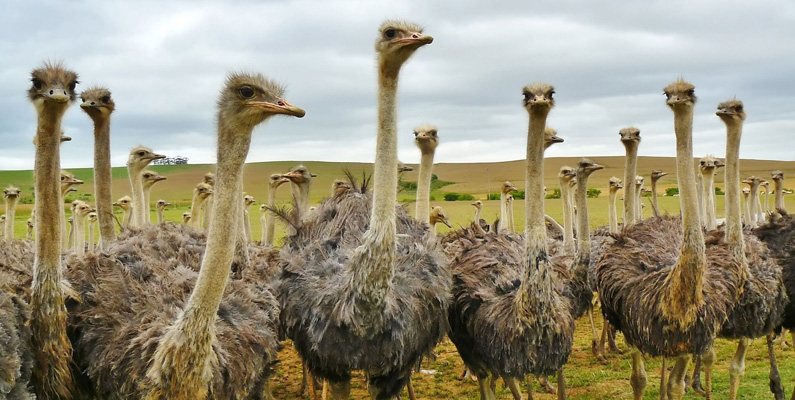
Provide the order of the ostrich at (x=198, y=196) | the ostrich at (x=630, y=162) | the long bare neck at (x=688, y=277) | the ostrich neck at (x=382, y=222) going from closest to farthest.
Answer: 1. the ostrich neck at (x=382, y=222)
2. the long bare neck at (x=688, y=277)
3. the ostrich at (x=630, y=162)
4. the ostrich at (x=198, y=196)

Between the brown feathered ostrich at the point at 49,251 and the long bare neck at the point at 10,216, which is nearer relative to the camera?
the brown feathered ostrich at the point at 49,251

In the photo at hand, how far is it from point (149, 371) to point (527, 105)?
3278 millimetres

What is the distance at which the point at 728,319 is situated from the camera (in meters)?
5.68

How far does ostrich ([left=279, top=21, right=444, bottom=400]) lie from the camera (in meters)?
4.35

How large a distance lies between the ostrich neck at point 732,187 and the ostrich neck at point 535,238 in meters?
1.85

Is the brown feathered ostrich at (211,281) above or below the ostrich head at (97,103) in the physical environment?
below

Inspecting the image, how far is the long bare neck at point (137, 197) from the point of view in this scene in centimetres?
692

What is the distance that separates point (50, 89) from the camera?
3.68m

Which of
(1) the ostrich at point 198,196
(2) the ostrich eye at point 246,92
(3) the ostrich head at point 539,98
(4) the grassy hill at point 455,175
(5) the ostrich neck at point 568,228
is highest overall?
(4) the grassy hill at point 455,175

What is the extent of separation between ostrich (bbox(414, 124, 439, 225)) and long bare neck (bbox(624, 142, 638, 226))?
222cm

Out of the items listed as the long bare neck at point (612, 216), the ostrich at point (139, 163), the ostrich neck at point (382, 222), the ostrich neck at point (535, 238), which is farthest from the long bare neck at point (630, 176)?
the ostrich at point (139, 163)

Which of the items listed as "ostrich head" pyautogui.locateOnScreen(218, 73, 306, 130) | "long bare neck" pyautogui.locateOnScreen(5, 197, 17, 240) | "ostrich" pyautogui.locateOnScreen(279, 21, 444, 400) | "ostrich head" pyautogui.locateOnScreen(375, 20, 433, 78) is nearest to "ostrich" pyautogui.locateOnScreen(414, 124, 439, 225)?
"ostrich" pyautogui.locateOnScreen(279, 21, 444, 400)

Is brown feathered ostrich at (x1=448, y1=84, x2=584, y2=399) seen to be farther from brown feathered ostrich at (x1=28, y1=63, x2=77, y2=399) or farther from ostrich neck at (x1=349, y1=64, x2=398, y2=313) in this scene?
brown feathered ostrich at (x1=28, y1=63, x2=77, y2=399)

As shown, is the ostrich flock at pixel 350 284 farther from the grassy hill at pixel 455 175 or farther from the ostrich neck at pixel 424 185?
the grassy hill at pixel 455 175
